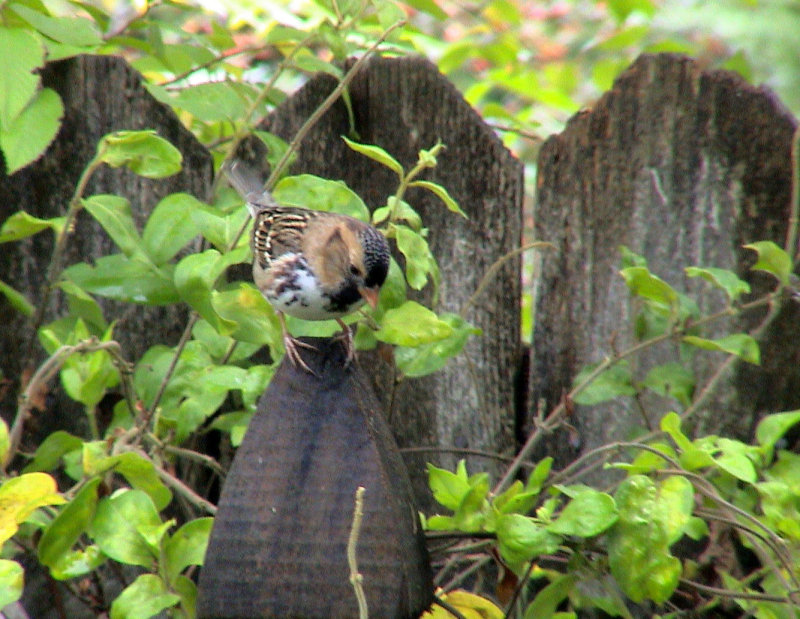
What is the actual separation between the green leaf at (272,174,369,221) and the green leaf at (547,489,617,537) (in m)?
0.69

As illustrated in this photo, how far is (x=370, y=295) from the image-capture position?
6.40 feet

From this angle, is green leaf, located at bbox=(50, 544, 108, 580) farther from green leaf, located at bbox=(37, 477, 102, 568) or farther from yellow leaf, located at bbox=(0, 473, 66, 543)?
yellow leaf, located at bbox=(0, 473, 66, 543)

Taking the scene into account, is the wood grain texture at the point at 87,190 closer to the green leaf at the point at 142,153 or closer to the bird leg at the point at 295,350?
the green leaf at the point at 142,153

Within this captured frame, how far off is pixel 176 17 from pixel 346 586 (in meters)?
4.09

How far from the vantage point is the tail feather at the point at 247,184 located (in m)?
2.28

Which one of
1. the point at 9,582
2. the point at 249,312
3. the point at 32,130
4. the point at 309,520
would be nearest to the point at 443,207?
the point at 249,312

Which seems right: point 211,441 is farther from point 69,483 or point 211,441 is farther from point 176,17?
point 176,17

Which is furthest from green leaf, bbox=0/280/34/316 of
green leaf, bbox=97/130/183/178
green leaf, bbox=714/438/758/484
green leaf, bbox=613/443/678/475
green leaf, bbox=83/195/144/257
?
green leaf, bbox=714/438/758/484

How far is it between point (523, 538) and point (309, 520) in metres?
0.37

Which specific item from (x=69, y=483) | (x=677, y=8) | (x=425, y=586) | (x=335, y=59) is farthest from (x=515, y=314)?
(x=677, y=8)

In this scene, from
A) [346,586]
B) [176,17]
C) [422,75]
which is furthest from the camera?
[176,17]

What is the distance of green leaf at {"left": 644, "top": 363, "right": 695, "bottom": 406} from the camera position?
85.4 inches

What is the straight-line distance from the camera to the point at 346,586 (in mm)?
1483

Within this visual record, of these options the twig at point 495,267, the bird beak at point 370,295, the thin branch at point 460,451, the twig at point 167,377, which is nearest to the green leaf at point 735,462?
the thin branch at point 460,451
